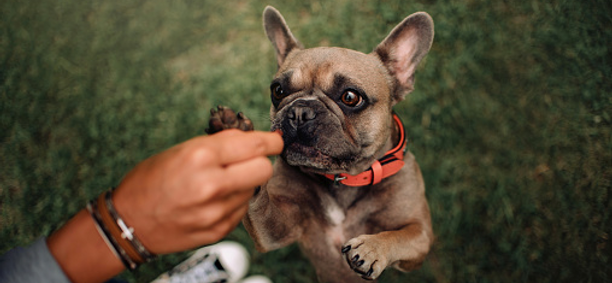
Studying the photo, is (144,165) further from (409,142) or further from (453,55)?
(453,55)

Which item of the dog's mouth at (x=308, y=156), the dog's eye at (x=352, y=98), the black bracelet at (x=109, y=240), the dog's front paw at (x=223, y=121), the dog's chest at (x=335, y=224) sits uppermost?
the dog's front paw at (x=223, y=121)

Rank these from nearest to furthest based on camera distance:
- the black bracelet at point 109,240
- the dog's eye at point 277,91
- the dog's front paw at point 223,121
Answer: the black bracelet at point 109,240
the dog's front paw at point 223,121
the dog's eye at point 277,91

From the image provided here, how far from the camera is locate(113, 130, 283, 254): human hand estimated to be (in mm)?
1335

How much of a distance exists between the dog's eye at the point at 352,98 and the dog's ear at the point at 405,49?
0.52m

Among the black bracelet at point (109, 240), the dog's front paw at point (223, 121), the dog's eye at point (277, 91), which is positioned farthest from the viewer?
the dog's eye at point (277, 91)

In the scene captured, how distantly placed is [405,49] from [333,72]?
74 cm

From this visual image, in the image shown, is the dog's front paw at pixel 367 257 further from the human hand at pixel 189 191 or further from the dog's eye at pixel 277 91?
the dog's eye at pixel 277 91

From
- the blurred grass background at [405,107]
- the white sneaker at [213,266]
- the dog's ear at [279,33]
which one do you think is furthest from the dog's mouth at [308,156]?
the white sneaker at [213,266]

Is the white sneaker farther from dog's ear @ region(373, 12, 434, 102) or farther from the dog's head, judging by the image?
dog's ear @ region(373, 12, 434, 102)

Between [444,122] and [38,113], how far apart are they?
4992 mm

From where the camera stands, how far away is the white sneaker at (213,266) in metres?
3.56

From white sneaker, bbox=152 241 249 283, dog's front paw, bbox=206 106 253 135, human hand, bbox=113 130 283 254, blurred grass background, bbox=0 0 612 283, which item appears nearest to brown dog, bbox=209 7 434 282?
dog's front paw, bbox=206 106 253 135

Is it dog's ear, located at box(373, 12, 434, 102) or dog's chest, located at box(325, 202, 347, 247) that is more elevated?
dog's ear, located at box(373, 12, 434, 102)

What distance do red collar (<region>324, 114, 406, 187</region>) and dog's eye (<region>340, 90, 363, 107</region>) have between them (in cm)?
47
